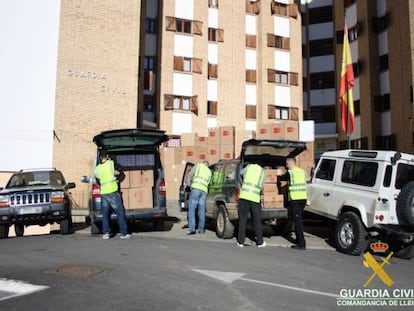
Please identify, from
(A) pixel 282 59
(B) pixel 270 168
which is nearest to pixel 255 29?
(A) pixel 282 59

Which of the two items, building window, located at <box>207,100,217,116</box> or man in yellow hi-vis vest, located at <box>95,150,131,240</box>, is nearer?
man in yellow hi-vis vest, located at <box>95,150,131,240</box>

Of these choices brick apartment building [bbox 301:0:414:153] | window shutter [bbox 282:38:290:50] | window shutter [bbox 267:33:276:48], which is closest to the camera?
brick apartment building [bbox 301:0:414:153]

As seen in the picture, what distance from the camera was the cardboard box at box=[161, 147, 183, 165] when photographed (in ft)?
74.9

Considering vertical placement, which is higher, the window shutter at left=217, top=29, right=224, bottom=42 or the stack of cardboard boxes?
the window shutter at left=217, top=29, right=224, bottom=42

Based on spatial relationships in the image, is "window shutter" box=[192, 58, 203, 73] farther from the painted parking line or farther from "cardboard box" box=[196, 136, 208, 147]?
the painted parking line

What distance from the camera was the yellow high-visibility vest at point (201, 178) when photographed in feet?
36.8

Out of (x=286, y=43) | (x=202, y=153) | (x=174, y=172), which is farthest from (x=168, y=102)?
(x=286, y=43)

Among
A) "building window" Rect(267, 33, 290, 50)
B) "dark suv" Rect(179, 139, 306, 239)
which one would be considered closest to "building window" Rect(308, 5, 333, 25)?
"building window" Rect(267, 33, 290, 50)

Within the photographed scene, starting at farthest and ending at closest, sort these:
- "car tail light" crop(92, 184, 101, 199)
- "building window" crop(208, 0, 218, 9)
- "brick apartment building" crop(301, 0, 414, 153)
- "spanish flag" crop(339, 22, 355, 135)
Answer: "building window" crop(208, 0, 218, 9) → "brick apartment building" crop(301, 0, 414, 153) → "spanish flag" crop(339, 22, 355, 135) → "car tail light" crop(92, 184, 101, 199)

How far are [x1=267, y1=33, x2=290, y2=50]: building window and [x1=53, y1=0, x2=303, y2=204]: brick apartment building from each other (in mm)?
71

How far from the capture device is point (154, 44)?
96.5ft

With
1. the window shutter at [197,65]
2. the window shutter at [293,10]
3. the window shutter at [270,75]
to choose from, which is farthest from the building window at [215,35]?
the window shutter at [293,10]

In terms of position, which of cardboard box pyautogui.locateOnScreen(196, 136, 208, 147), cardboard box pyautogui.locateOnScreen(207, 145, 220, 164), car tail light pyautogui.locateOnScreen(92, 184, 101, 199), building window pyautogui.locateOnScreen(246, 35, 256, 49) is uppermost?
building window pyautogui.locateOnScreen(246, 35, 256, 49)

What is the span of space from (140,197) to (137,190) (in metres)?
0.20
